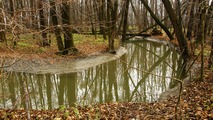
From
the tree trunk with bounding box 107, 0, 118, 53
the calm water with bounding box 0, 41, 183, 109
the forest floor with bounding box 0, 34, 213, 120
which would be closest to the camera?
the forest floor with bounding box 0, 34, 213, 120

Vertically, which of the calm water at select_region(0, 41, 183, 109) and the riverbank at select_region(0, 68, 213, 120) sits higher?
the riverbank at select_region(0, 68, 213, 120)

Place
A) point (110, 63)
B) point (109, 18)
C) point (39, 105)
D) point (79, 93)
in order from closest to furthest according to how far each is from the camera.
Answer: point (39, 105) → point (79, 93) → point (110, 63) → point (109, 18)

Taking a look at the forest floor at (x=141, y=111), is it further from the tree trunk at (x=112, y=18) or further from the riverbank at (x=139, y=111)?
the tree trunk at (x=112, y=18)

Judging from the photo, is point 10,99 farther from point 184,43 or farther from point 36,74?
point 184,43

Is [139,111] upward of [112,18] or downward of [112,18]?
downward

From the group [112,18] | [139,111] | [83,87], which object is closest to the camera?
[139,111]

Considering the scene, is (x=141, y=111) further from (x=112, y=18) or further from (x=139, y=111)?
(x=112, y=18)

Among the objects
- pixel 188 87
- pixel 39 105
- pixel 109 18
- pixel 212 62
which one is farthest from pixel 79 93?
pixel 109 18

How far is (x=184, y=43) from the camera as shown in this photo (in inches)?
463

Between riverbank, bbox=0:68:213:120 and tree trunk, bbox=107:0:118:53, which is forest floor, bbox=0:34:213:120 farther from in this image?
tree trunk, bbox=107:0:118:53

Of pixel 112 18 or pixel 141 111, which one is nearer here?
pixel 141 111

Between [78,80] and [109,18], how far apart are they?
8.35 meters

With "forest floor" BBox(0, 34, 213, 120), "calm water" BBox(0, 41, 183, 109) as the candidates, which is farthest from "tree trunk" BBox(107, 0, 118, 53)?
"forest floor" BBox(0, 34, 213, 120)

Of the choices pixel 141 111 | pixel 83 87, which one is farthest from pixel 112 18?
pixel 141 111
